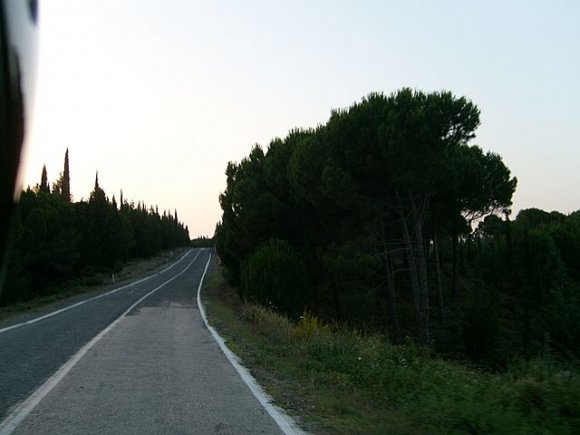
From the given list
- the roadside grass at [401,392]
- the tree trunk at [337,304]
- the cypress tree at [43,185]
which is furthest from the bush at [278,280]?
the cypress tree at [43,185]

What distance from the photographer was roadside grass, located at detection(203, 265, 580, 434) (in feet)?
20.9

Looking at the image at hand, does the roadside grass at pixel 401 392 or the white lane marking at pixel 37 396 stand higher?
the white lane marking at pixel 37 396

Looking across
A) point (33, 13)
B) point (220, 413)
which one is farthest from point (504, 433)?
point (33, 13)

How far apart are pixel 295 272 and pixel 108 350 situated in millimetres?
16768

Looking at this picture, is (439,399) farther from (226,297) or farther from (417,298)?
(226,297)

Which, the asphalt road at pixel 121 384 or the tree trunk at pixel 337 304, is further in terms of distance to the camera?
the tree trunk at pixel 337 304

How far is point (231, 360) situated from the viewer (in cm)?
1127

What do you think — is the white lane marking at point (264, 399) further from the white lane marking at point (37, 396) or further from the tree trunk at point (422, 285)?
the tree trunk at point (422, 285)

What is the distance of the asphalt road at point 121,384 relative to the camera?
6.45m

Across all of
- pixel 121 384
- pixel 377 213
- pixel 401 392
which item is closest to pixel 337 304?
pixel 377 213

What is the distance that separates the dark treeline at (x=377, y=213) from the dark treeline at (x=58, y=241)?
1326cm

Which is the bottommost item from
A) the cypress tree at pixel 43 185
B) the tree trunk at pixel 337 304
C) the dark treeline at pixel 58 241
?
the tree trunk at pixel 337 304

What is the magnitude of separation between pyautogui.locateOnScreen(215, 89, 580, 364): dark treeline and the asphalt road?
37.7 ft

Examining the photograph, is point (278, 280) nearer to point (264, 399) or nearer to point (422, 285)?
point (422, 285)
